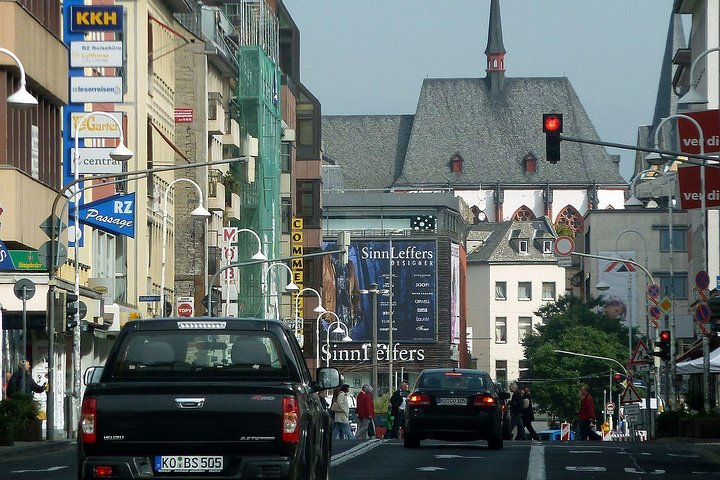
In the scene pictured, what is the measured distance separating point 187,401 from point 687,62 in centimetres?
7607

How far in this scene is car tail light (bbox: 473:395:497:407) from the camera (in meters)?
31.5

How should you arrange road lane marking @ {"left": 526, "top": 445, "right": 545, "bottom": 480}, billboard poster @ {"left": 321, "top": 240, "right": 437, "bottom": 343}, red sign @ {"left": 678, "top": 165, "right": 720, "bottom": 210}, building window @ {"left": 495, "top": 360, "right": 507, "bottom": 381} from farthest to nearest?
building window @ {"left": 495, "top": 360, "right": 507, "bottom": 381}
billboard poster @ {"left": 321, "top": 240, "right": 437, "bottom": 343}
red sign @ {"left": 678, "top": 165, "right": 720, "bottom": 210}
road lane marking @ {"left": 526, "top": 445, "right": 545, "bottom": 480}

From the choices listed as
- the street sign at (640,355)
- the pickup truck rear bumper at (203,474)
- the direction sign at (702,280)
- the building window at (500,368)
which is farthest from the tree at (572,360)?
the pickup truck rear bumper at (203,474)

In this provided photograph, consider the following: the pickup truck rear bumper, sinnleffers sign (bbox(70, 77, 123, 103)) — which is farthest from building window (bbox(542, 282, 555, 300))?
the pickup truck rear bumper

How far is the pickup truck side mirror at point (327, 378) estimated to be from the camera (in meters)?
15.9

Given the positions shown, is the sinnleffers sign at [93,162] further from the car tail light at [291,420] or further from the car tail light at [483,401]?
the car tail light at [291,420]

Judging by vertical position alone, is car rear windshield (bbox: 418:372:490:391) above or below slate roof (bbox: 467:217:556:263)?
below

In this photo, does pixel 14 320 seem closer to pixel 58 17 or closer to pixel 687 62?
pixel 58 17

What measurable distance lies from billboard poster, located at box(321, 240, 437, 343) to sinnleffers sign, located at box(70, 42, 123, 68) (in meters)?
99.5

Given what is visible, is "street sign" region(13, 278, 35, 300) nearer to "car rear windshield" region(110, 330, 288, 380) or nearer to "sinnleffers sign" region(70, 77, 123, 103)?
"sinnleffers sign" region(70, 77, 123, 103)

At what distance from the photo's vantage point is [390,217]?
535 ft

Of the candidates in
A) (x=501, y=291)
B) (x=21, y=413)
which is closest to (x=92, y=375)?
(x=21, y=413)

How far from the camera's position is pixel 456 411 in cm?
3162

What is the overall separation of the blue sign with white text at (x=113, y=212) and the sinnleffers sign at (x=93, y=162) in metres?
1.36
